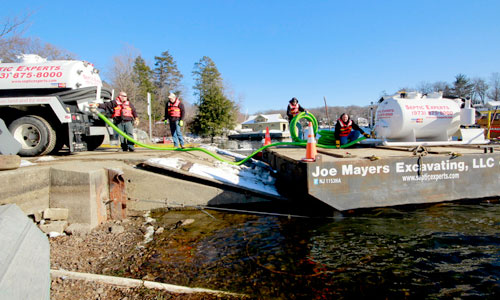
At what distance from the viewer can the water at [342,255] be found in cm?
308

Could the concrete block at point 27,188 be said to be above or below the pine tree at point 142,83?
below

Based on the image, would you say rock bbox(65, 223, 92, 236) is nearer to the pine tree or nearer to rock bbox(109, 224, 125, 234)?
rock bbox(109, 224, 125, 234)

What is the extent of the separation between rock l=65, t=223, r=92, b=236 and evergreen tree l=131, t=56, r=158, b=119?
124 ft

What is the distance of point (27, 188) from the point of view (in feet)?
14.7

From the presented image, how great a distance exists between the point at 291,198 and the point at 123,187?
331 centimetres

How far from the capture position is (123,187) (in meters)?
5.46

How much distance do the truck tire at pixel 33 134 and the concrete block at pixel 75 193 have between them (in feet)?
9.00

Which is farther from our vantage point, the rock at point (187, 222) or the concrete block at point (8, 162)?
the rock at point (187, 222)

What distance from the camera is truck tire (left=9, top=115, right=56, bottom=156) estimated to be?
22.4 ft

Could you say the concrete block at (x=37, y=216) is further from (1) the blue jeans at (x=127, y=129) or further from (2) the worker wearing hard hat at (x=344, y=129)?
(2) the worker wearing hard hat at (x=344, y=129)

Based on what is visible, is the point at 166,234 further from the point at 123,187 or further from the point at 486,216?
the point at 486,216

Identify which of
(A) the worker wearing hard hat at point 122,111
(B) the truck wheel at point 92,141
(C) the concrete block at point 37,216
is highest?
(A) the worker wearing hard hat at point 122,111

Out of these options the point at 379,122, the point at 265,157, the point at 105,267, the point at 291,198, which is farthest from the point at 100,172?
the point at 379,122

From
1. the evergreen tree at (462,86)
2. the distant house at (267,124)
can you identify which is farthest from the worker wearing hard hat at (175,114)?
the evergreen tree at (462,86)
